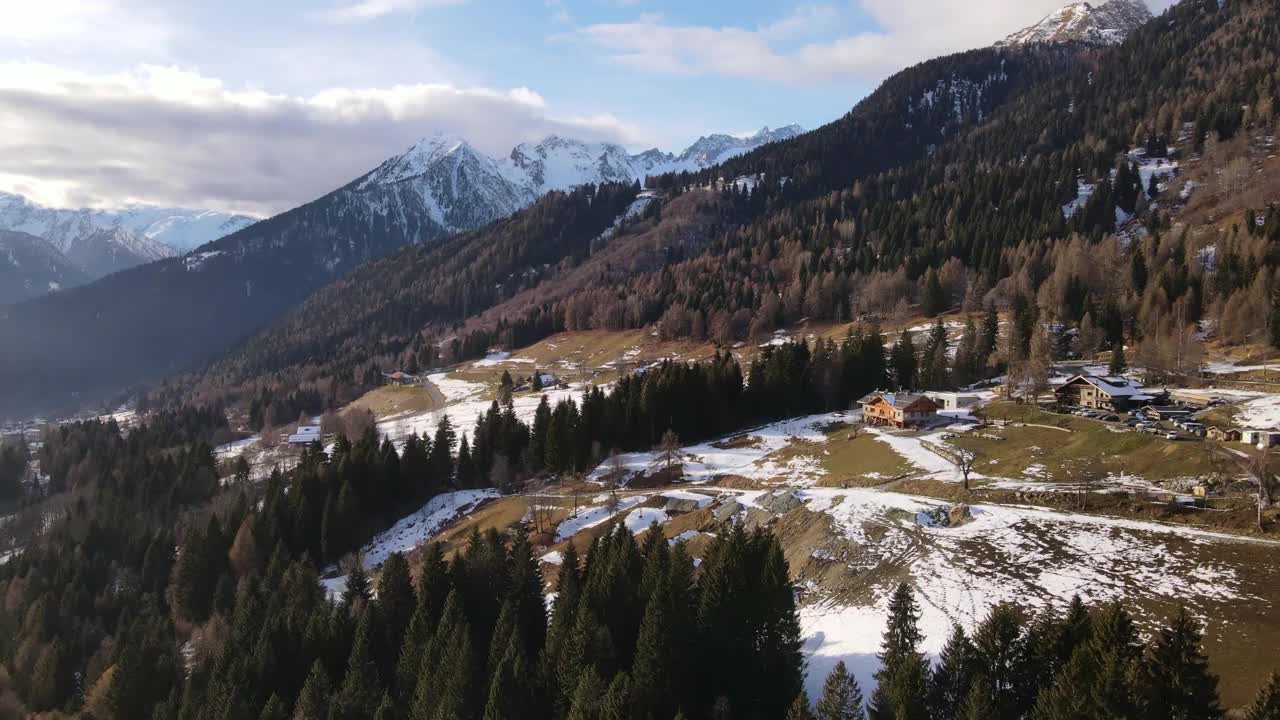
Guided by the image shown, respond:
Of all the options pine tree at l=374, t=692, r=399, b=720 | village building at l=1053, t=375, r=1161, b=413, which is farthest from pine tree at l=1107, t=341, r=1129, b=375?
pine tree at l=374, t=692, r=399, b=720

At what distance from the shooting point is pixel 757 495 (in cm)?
7156

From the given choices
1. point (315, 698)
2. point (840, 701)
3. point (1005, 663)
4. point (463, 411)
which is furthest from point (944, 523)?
point (463, 411)

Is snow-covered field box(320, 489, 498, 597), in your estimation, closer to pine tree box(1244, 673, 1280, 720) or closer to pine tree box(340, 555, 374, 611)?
pine tree box(340, 555, 374, 611)

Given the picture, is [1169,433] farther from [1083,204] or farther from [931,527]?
[1083,204]

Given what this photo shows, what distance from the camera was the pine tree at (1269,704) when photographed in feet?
80.0

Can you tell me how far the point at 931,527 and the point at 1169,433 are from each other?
2848cm

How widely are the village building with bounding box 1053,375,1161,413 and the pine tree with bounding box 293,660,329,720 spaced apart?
79.8m

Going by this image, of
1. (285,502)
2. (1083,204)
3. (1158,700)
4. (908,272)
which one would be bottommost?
(285,502)

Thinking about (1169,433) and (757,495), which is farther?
(757,495)

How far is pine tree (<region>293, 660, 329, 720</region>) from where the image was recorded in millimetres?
45062

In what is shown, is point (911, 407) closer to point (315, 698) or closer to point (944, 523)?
point (944, 523)

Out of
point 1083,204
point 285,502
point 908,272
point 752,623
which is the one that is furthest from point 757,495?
point 1083,204

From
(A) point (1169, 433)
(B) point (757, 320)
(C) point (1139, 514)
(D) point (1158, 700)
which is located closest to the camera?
(D) point (1158, 700)

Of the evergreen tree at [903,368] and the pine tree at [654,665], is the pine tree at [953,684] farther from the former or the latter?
the evergreen tree at [903,368]
